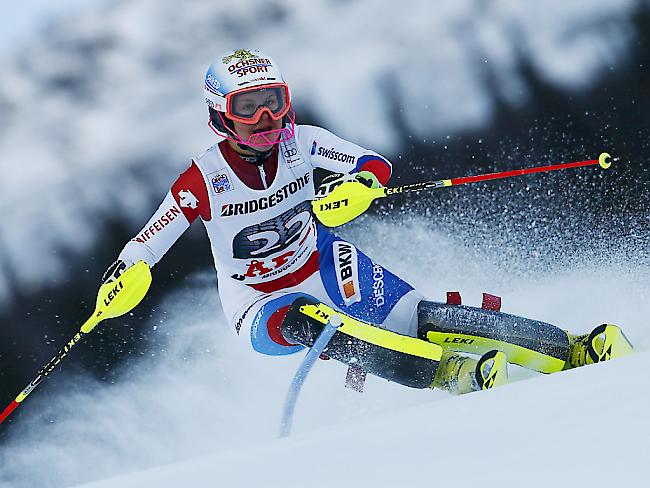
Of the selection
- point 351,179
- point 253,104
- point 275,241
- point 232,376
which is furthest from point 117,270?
point 232,376

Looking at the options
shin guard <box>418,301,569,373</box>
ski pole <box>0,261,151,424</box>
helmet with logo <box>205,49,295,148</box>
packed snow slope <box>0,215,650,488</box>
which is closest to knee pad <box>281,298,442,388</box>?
shin guard <box>418,301,569,373</box>

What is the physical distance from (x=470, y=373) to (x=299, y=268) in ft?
2.60

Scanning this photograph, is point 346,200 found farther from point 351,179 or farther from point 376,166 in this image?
point 376,166

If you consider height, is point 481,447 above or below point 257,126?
below

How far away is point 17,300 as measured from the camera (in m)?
4.11

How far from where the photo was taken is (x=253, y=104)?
2965mm

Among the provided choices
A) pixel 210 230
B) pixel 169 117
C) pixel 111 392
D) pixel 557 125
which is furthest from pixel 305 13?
pixel 111 392

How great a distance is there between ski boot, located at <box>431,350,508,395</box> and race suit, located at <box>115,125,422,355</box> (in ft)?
0.95

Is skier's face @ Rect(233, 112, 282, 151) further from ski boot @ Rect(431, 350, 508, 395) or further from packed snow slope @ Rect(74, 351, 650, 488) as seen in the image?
packed snow slope @ Rect(74, 351, 650, 488)

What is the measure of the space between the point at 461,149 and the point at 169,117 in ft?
4.73

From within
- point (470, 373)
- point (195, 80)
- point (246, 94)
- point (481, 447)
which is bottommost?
point (470, 373)

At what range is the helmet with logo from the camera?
2.96 metres

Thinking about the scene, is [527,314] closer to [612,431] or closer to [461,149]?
[461,149]

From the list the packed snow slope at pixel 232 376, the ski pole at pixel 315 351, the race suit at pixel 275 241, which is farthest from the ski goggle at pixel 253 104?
the packed snow slope at pixel 232 376
